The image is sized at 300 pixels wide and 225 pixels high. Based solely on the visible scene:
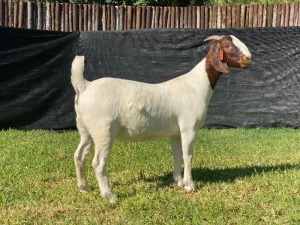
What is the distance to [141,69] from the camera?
371 inches

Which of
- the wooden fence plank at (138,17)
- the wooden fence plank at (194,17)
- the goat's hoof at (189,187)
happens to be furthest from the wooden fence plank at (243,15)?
the goat's hoof at (189,187)

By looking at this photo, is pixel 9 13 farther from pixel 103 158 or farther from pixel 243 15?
pixel 103 158

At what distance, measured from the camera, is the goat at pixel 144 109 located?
4548 millimetres

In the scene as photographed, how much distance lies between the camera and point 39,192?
197 inches

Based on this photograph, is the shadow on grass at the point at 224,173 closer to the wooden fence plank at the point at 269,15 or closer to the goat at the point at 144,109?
the goat at the point at 144,109

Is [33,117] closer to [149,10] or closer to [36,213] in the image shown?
[149,10]

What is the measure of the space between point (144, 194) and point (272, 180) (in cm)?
157

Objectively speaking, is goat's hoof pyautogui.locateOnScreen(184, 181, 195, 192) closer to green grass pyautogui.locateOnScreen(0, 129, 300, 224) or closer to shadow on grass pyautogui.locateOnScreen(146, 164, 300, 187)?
green grass pyautogui.locateOnScreen(0, 129, 300, 224)

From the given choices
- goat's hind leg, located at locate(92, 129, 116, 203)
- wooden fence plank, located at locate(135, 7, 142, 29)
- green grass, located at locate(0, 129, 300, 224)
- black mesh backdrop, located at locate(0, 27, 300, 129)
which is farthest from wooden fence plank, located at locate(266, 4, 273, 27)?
goat's hind leg, located at locate(92, 129, 116, 203)

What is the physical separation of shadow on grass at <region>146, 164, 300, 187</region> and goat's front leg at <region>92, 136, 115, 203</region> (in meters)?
0.86

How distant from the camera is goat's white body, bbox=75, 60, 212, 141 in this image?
4.54m

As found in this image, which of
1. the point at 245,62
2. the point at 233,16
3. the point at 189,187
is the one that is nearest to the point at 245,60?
the point at 245,62

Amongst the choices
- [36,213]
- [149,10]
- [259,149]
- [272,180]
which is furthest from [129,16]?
[36,213]

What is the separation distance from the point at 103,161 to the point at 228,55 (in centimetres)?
186
